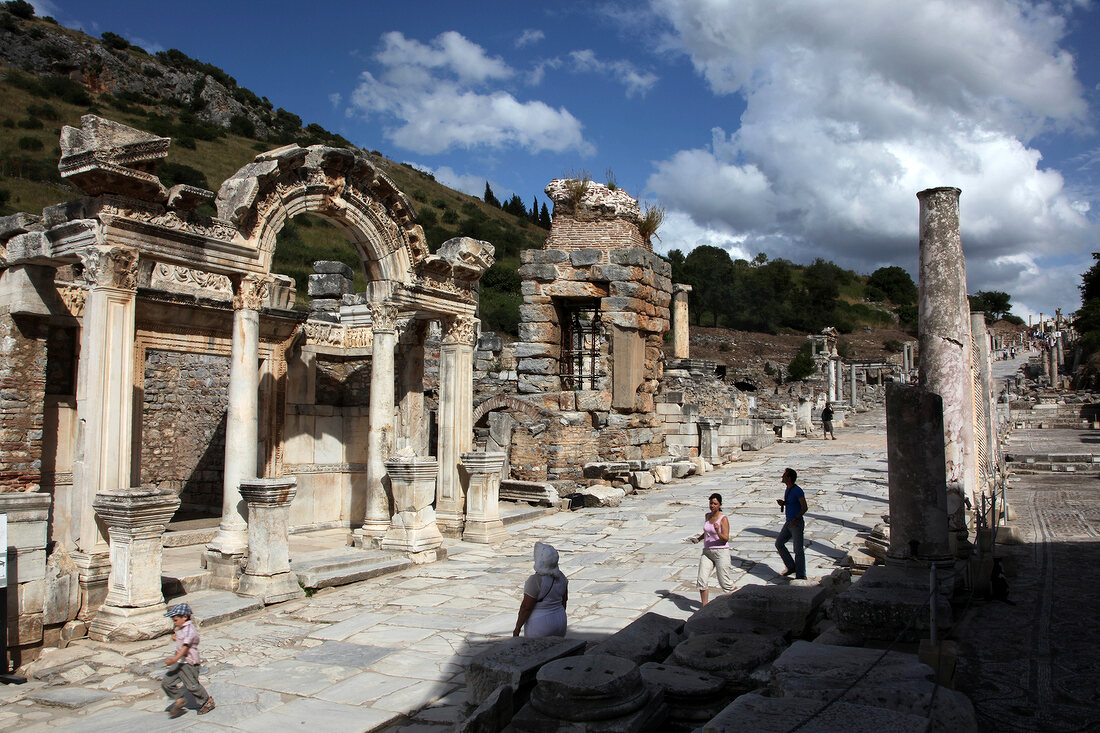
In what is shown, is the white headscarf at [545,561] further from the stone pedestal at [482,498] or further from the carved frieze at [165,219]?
the stone pedestal at [482,498]

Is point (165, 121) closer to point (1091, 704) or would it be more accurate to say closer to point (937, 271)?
point (937, 271)

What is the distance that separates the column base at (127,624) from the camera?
6.58 meters

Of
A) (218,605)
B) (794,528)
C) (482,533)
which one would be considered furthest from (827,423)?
(218,605)

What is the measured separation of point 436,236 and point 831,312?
48.1 m

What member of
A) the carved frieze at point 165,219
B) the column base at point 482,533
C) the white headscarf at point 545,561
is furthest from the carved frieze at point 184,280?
the white headscarf at point 545,561

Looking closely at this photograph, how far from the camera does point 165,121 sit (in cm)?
5872

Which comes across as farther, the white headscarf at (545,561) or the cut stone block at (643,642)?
the white headscarf at (545,561)

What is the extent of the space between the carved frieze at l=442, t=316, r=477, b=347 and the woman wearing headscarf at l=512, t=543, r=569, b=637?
21.7 ft

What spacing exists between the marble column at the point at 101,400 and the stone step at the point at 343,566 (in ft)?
6.77

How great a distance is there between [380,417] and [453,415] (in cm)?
155

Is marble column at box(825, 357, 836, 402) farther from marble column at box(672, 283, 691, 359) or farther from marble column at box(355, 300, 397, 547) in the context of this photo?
marble column at box(355, 300, 397, 547)

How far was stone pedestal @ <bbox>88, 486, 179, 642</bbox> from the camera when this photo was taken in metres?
6.66

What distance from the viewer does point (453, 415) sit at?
11766 millimetres

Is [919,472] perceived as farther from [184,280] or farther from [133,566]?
[184,280]
